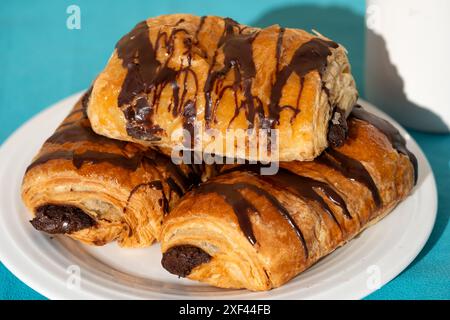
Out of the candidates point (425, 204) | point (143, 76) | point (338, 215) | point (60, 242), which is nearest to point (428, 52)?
point (425, 204)

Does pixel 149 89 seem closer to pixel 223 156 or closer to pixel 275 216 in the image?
pixel 223 156

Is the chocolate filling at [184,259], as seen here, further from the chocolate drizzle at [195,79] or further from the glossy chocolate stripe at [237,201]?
the chocolate drizzle at [195,79]

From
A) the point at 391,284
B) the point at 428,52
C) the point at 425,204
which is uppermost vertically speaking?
the point at 428,52

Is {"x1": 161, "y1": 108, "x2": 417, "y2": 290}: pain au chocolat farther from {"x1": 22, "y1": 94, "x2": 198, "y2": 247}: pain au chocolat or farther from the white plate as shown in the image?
{"x1": 22, "y1": 94, "x2": 198, "y2": 247}: pain au chocolat

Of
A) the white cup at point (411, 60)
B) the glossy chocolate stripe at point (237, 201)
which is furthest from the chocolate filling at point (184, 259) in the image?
the white cup at point (411, 60)

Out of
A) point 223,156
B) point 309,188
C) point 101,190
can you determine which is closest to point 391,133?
point 309,188
